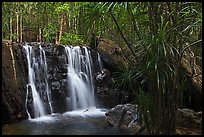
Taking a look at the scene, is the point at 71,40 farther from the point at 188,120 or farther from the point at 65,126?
the point at 188,120

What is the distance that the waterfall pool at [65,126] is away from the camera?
5.13 meters

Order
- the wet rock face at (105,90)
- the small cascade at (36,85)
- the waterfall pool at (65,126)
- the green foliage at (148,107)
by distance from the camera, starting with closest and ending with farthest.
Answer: the green foliage at (148,107) → the waterfall pool at (65,126) → the small cascade at (36,85) → the wet rock face at (105,90)

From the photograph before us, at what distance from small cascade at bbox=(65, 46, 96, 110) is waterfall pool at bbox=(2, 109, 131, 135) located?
106 cm

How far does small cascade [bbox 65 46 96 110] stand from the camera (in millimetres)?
8094

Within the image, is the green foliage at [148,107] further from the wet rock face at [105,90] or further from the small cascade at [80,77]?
the wet rock face at [105,90]

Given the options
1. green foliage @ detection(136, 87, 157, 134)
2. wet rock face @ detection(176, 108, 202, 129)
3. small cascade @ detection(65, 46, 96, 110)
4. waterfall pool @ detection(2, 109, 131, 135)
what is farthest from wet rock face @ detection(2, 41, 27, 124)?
green foliage @ detection(136, 87, 157, 134)

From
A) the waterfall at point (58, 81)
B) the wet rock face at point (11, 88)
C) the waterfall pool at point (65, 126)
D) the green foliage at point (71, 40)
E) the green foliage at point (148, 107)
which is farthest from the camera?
the green foliage at point (71, 40)

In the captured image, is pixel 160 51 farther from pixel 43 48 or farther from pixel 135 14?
pixel 43 48

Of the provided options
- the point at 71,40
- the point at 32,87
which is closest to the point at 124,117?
the point at 32,87

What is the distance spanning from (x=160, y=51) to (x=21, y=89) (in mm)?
4709

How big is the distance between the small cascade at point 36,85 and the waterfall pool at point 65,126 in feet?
1.11

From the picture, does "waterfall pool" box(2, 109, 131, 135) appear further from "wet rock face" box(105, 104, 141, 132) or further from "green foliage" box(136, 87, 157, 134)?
"green foliage" box(136, 87, 157, 134)

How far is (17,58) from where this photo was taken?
23.5 feet

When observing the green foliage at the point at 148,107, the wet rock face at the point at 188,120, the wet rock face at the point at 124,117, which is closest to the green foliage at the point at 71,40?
the wet rock face at the point at 124,117
